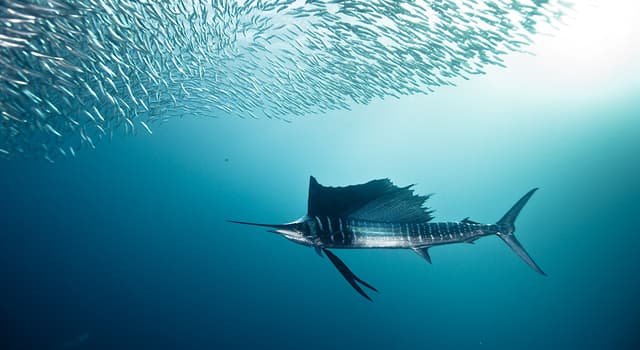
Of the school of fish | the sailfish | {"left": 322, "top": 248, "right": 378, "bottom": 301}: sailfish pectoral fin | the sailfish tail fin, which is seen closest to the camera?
{"left": 322, "top": 248, "right": 378, "bottom": 301}: sailfish pectoral fin

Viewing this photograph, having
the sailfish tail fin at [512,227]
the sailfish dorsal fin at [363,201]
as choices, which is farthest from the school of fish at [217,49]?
the sailfish tail fin at [512,227]

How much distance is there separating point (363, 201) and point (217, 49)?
7.82 m

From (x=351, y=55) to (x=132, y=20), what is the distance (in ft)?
15.8

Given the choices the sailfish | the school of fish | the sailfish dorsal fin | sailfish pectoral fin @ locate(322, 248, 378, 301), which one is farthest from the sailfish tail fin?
the school of fish

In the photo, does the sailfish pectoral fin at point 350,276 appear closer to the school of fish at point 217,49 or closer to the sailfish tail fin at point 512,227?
the sailfish tail fin at point 512,227

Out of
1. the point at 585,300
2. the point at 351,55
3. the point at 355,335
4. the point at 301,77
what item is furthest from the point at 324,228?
the point at 585,300

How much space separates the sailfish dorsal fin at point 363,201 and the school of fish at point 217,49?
101 inches

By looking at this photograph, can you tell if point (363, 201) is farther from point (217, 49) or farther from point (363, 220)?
point (217, 49)

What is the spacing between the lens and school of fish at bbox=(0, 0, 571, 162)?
14.5ft

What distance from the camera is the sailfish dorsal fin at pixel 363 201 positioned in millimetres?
1784

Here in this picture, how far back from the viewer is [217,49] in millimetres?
8242

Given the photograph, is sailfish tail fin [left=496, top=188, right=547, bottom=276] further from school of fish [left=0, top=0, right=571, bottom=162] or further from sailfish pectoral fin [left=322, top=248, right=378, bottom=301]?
school of fish [left=0, top=0, right=571, bottom=162]

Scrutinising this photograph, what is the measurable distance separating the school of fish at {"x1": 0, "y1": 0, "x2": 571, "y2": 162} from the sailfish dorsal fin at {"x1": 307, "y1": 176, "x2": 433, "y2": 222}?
8.45 ft

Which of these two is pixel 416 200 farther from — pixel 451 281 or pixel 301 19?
pixel 451 281
